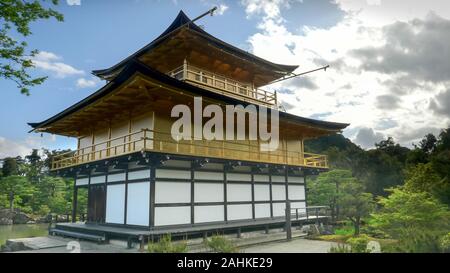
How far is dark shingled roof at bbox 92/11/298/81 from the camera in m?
17.9

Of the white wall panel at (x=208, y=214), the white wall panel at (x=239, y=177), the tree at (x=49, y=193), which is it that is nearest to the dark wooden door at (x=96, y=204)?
the white wall panel at (x=208, y=214)

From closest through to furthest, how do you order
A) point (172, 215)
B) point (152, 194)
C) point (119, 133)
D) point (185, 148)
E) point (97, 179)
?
point (152, 194), point (172, 215), point (185, 148), point (119, 133), point (97, 179)

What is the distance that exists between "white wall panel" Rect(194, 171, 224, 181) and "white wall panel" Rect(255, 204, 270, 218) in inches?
127

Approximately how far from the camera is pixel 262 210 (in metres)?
18.6

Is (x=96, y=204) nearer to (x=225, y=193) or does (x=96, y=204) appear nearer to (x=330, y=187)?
(x=225, y=193)

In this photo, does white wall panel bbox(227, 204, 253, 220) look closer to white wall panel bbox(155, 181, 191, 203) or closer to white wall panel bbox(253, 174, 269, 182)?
white wall panel bbox(253, 174, 269, 182)

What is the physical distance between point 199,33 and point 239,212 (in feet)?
33.0

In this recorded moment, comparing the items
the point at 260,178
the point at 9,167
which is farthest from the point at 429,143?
the point at 9,167

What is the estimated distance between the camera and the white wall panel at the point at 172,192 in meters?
14.0

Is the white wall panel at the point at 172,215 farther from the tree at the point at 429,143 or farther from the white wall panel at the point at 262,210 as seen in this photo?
the tree at the point at 429,143

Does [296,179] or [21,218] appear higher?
[296,179]

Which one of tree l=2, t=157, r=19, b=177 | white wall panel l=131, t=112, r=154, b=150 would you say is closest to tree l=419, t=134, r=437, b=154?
white wall panel l=131, t=112, r=154, b=150

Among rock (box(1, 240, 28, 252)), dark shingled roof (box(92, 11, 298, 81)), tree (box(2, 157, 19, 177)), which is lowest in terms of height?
rock (box(1, 240, 28, 252))
